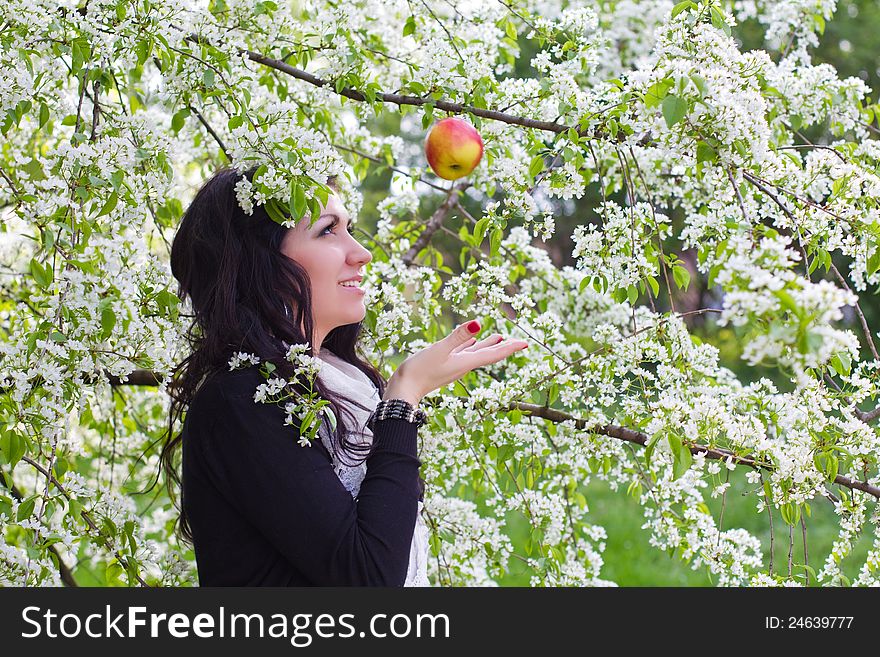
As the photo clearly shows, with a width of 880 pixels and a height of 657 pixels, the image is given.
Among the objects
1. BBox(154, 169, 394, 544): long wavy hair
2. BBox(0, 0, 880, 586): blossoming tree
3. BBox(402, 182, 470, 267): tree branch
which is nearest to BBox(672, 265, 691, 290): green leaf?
BBox(0, 0, 880, 586): blossoming tree

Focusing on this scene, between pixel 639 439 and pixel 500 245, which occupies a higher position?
pixel 500 245

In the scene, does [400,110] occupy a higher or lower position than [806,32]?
lower

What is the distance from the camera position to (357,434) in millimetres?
1951

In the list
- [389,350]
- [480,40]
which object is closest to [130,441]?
[389,350]

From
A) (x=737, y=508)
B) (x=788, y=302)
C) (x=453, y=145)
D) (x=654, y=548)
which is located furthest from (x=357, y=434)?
(x=737, y=508)

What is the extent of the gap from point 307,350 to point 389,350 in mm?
814

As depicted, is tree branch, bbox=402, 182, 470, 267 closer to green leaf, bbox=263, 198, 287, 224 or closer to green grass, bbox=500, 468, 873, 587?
green leaf, bbox=263, 198, 287, 224

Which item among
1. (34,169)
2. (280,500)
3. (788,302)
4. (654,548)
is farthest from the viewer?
(654,548)

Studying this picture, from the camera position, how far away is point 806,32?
3.24 meters

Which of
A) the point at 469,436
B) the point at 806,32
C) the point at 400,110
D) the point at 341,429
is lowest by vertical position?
the point at 341,429

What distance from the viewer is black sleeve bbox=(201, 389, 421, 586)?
165 centimetres

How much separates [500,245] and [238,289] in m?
0.75
